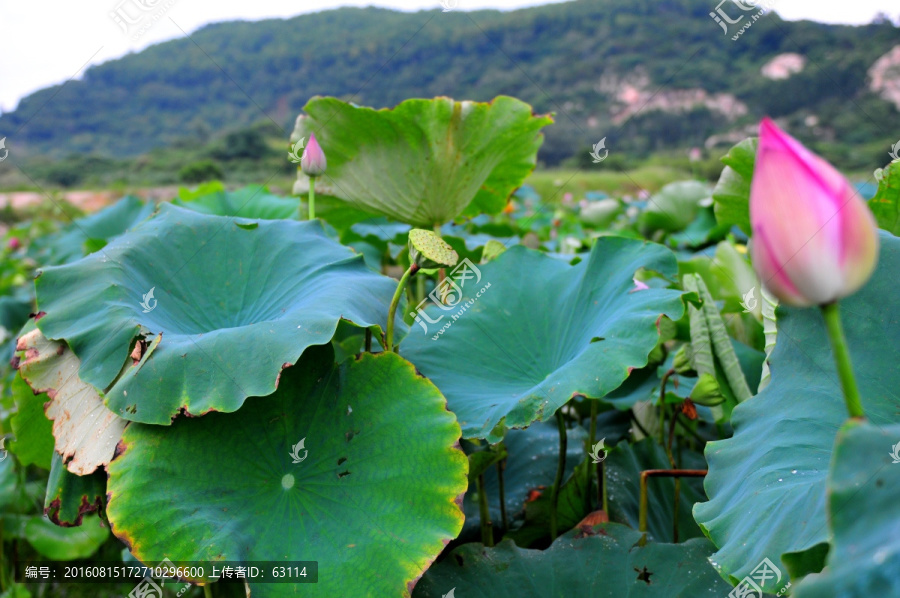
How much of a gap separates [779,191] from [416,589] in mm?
568

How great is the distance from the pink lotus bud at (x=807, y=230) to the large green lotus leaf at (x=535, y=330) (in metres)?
0.39

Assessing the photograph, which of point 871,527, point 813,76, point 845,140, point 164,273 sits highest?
point 871,527

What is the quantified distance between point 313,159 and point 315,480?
1.83 feet

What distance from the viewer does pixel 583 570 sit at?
2.09 ft

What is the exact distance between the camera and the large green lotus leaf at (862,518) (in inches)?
10.3

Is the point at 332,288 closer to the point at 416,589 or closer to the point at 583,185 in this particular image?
the point at 416,589

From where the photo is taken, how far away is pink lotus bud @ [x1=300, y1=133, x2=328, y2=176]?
3.20ft

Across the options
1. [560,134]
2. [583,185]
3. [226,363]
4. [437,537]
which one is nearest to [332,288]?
[226,363]

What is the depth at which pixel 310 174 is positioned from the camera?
3.25 ft

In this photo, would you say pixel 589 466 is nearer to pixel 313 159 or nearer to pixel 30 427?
pixel 313 159
